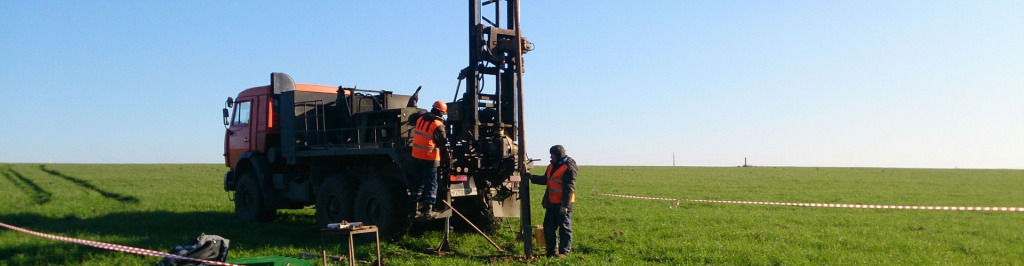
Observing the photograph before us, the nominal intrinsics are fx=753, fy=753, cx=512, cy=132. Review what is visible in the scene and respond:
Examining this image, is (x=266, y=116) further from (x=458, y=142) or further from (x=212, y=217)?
(x=458, y=142)

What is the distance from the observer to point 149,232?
1340 centimetres

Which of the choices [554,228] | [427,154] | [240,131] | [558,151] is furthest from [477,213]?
[240,131]

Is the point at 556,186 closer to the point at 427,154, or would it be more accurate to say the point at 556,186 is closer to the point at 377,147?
the point at 427,154

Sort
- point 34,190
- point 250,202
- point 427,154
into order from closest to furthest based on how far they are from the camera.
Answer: point 427,154, point 250,202, point 34,190

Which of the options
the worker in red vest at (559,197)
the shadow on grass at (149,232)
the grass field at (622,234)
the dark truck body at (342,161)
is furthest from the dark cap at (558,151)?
the shadow on grass at (149,232)

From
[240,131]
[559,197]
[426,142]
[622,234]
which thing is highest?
[240,131]

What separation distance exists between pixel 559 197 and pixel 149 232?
7.82 m

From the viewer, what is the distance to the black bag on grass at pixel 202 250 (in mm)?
8688

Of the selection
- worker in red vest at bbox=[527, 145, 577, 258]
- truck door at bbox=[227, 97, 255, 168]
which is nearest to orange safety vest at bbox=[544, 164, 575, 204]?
worker in red vest at bbox=[527, 145, 577, 258]

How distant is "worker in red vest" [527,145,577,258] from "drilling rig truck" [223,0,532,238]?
1.57 feet

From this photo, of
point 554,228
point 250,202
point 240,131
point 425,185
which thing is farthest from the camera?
point 240,131

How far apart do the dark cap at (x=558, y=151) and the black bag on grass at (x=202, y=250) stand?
437 cm

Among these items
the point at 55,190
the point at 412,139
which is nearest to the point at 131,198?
the point at 55,190

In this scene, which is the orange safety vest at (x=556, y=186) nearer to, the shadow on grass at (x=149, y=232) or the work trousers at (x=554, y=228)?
the work trousers at (x=554, y=228)
